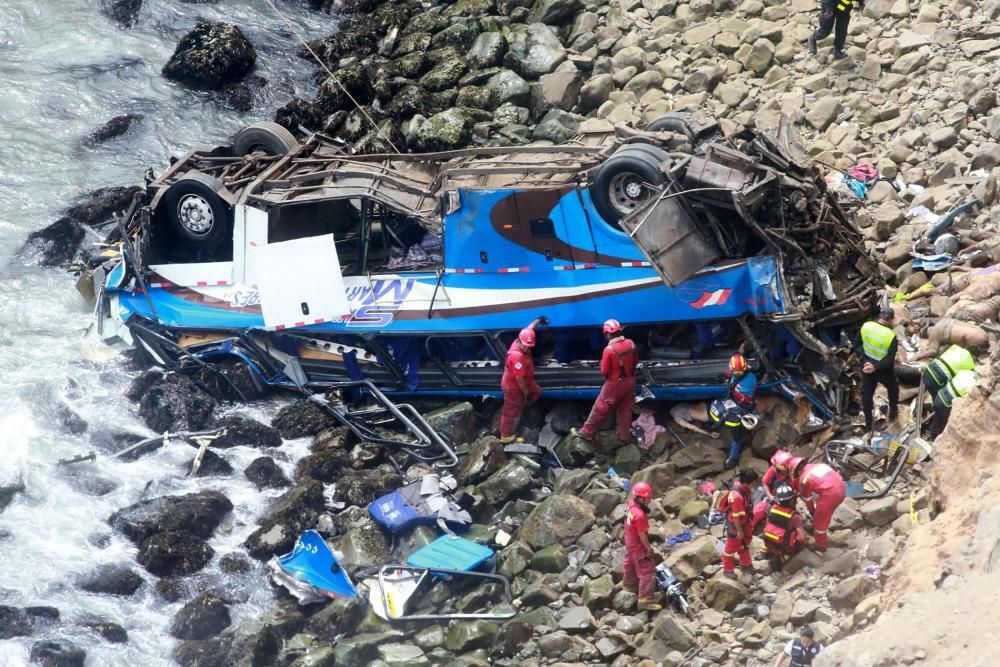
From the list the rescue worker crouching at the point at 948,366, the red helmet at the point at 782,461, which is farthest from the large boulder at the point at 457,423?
the rescue worker crouching at the point at 948,366

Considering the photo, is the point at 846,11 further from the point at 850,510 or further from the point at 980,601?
the point at 980,601

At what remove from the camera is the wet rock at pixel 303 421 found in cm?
1272

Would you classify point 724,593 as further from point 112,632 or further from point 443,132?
point 443,132

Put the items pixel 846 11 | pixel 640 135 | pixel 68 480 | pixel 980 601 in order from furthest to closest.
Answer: pixel 846 11 < pixel 68 480 < pixel 640 135 < pixel 980 601

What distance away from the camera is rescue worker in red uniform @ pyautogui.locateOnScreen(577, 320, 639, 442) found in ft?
36.1

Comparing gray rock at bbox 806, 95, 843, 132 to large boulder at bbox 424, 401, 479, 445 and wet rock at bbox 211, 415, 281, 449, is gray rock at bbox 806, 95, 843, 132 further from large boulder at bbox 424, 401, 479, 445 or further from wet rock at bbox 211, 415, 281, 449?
wet rock at bbox 211, 415, 281, 449

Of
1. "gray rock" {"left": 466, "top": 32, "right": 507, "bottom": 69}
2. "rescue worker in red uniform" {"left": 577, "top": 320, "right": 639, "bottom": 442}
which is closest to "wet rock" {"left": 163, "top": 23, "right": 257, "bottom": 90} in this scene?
"gray rock" {"left": 466, "top": 32, "right": 507, "bottom": 69}

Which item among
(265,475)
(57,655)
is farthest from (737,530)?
(57,655)

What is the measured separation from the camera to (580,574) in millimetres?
10234

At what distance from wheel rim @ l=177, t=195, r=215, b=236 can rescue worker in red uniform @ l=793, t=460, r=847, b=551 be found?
21.8 ft

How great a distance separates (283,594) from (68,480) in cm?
288

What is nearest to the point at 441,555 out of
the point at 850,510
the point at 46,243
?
the point at 850,510

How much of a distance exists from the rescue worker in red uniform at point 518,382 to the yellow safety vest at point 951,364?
11.4ft

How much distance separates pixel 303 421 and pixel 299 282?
1453mm
